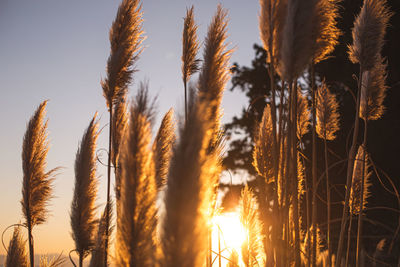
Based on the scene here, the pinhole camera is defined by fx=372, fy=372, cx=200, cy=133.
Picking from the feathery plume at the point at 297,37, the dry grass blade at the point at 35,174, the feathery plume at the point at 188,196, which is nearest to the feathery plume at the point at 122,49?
the dry grass blade at the point at 35,174

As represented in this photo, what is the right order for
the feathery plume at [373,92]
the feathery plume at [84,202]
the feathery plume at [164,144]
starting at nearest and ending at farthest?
the feathery plume at [84,202], the feathery plume at [164,144], the feathery plume at [373,92]

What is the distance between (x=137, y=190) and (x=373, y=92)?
2.87 m

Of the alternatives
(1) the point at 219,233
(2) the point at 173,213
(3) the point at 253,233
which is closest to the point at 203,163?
(2) the point at 173,213

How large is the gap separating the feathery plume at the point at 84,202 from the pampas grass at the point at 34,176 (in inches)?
19.8

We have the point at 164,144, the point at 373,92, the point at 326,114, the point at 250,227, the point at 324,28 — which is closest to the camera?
the point at 324,28

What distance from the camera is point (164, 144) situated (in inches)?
107

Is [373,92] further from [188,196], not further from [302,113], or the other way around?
[188,196]

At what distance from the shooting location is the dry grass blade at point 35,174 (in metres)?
2.76

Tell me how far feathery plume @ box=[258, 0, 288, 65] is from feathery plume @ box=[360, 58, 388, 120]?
148 cm

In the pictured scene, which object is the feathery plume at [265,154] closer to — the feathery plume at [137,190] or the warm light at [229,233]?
the warm light at [229,233]

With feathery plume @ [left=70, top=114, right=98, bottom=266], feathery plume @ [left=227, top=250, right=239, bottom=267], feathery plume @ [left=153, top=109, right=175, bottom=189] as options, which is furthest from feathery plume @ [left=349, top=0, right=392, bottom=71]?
feathery plume @ [left=70, top=114, right=98, bottom=266]

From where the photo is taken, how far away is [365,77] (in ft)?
11.4

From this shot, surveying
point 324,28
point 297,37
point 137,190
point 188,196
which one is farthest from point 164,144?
point 188,196

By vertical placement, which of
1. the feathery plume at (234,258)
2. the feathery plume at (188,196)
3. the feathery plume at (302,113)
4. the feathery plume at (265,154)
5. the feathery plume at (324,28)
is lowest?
the feathery plume at (234,258)
